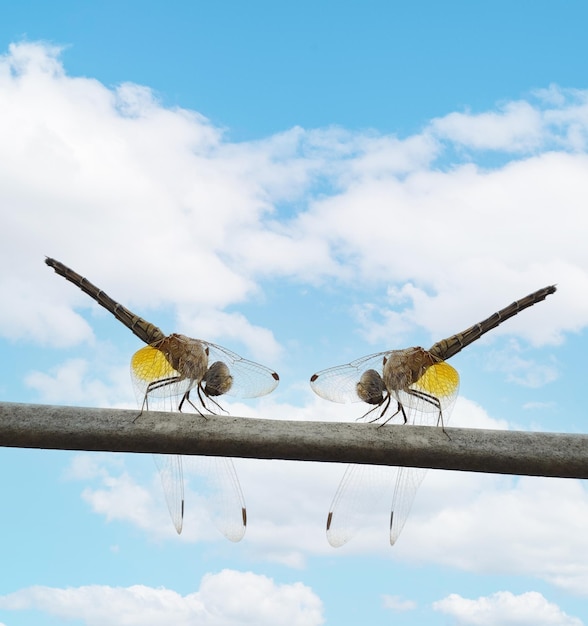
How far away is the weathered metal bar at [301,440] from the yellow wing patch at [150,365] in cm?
105

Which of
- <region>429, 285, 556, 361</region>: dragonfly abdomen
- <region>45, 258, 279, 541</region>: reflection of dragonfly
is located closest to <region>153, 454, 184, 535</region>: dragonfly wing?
<region>45, 258, 279, 541</region>: reflection of dragonfly

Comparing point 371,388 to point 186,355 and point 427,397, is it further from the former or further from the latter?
point 186,355

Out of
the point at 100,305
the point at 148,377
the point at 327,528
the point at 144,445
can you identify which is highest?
the point at 100,305

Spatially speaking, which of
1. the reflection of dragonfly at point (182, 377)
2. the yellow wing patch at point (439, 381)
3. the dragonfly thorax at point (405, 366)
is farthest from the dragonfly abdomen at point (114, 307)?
the yellow wing patch at point (439, 381)

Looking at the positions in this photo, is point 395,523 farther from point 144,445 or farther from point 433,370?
point 144,445

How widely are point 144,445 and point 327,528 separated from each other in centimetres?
139

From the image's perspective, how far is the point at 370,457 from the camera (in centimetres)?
365

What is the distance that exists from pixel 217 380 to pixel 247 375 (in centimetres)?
25

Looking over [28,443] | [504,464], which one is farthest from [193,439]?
[504,464]

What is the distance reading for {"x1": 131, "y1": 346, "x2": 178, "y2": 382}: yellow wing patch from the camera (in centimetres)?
481

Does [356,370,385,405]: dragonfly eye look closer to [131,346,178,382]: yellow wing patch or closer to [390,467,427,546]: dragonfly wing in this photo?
[390,467,427,546]: dragonfly wing

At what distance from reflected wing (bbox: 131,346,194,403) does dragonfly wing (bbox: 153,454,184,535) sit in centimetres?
42

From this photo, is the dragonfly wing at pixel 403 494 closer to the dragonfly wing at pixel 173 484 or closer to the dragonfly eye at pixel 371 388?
the dragonfly eye at pixel 371 388

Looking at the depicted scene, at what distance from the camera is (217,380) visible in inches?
190
